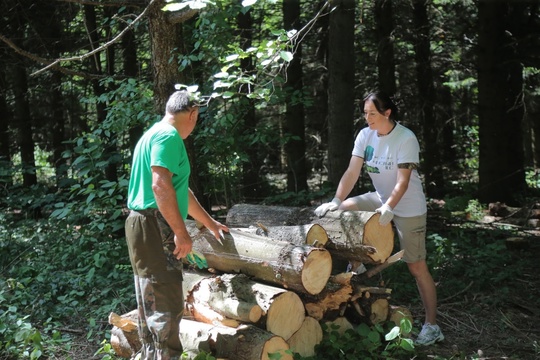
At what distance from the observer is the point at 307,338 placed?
192 inches

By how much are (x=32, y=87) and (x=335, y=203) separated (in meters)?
11.6

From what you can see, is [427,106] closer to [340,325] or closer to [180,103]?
[340,325]

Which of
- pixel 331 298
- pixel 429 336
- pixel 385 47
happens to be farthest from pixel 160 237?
pixel 385 47

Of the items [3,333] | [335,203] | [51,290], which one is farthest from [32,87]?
[335,203]

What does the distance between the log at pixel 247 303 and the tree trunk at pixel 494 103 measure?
336 inches

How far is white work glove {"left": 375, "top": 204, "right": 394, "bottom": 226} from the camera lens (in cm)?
505

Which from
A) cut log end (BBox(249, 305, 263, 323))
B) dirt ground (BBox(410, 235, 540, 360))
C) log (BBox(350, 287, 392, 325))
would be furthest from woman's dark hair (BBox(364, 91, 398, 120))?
dirt ground (BBox(410, 235, 540, 360))

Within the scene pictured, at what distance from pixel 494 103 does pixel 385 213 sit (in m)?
8.08

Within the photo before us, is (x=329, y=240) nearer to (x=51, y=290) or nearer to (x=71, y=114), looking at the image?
(x=51, y=290)

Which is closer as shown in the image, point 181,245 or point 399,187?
point 181,245

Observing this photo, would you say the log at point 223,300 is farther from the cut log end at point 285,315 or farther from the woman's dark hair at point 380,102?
the woman's dark hair at point 380,102

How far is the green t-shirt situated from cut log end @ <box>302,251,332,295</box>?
1067 mm

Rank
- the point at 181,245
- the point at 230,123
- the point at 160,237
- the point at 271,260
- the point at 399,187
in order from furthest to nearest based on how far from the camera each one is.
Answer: the point at 230,123 < the point at 399,187 < the point at 271,260 < the point at 160,237 < the point at 181,245

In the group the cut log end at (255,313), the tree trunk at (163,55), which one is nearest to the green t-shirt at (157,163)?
the cut log end at (255,313)
